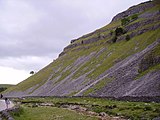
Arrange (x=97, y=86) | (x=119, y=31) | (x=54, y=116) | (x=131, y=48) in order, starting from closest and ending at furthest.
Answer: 1. (x=54, y=116)
2. (x=97, y=86)
3. (x=131, y=48)
4. (x=119, y=31)

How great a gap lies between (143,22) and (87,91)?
213ft

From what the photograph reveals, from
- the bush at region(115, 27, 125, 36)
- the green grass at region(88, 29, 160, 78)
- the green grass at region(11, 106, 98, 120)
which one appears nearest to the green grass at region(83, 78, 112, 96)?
the green grass at region(88, 29, 160, 78)

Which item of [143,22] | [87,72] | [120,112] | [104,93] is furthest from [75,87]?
[120,112]

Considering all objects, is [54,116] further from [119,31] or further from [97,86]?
[119,31]

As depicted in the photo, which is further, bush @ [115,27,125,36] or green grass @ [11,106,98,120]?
bush @ [115,27,125,36]

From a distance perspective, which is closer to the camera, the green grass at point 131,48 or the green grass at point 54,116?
the green grass at point 54,116

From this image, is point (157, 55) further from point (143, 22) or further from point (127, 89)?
point (143, 22)

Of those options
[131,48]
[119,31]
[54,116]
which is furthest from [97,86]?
Answer: [119,31]

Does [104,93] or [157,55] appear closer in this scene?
[157,55]

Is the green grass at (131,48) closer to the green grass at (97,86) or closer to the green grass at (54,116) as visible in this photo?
the green grass at (97,86)

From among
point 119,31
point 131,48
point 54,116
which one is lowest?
point 54,116

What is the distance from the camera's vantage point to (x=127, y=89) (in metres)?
68.4

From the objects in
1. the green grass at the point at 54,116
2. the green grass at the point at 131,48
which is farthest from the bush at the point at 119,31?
the green grass at the point at 54,116

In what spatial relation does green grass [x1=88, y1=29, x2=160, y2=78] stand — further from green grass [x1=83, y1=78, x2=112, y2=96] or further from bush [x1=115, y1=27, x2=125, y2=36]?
bush [x1=115, y1=27, x2=125, y2=36]
